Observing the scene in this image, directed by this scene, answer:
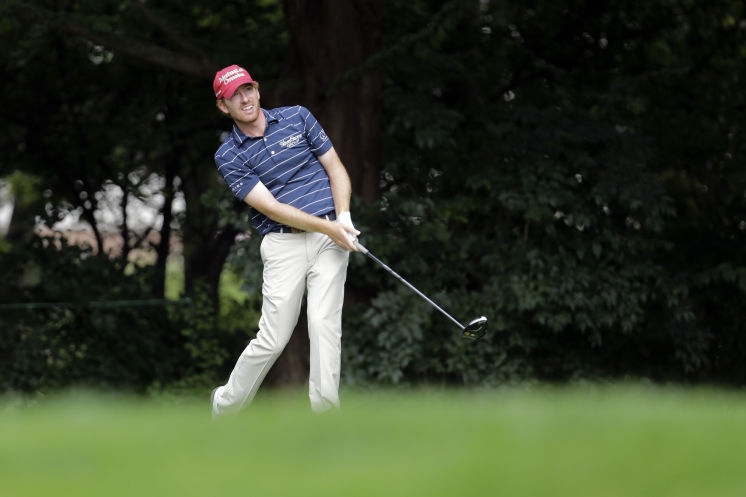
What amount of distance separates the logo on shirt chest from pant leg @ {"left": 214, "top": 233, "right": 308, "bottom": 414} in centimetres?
51

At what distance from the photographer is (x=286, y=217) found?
6.36 m

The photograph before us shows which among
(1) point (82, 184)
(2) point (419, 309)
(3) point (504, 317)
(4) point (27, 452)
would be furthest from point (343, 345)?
(4) point (27, 452)

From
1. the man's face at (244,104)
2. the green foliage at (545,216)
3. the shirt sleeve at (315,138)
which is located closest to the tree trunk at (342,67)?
the green foliage at (545,216)

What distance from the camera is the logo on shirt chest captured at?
21.6 feet

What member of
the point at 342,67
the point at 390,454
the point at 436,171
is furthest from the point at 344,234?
the point at 436,171

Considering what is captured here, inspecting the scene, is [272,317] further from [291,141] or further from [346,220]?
[291,141]

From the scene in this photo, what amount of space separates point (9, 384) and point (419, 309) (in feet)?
14.1

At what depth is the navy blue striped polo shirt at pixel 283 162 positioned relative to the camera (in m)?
6.53

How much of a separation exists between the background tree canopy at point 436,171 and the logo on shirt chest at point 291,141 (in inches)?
116

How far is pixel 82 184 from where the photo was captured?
12859 millimetres

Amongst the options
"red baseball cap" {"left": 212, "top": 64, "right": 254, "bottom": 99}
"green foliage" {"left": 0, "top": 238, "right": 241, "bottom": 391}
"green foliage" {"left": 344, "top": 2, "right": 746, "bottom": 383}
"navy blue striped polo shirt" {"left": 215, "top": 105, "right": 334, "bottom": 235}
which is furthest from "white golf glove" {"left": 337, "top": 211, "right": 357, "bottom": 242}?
"green foliage" {"left": 0, "top": 238, "right": 241, "bottom": 391}

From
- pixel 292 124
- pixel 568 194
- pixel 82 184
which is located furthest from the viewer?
pixel 82 184

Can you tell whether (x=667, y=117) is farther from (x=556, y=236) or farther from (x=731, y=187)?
(x=556, y=236)

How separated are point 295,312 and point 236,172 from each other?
0.86 metres
